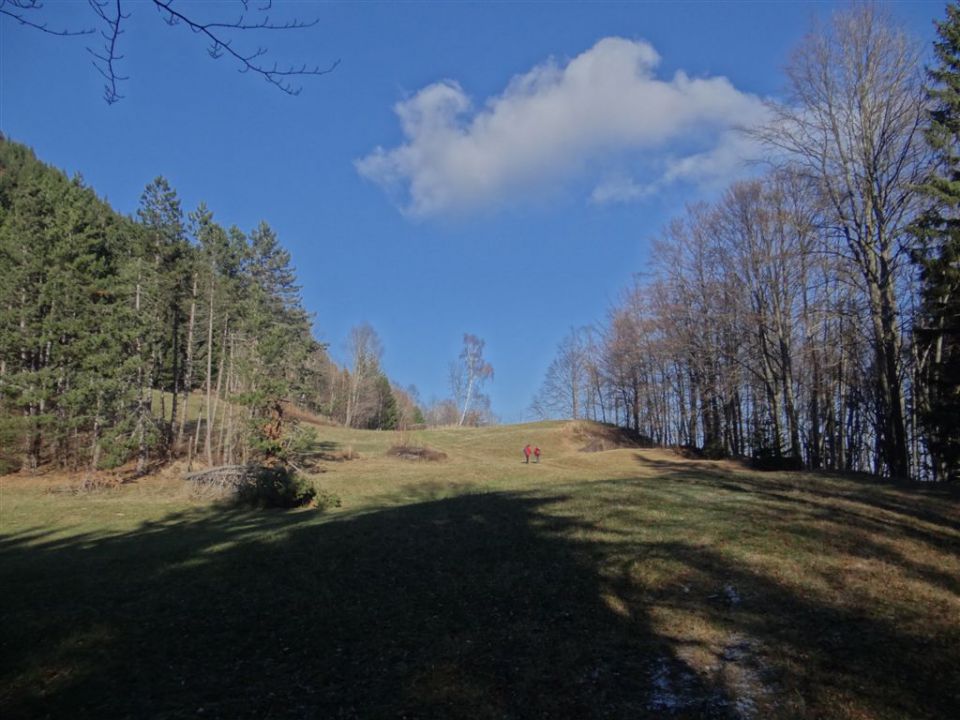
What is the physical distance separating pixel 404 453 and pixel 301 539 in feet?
79.1

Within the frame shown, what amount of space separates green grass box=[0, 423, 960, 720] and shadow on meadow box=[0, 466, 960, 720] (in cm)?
3

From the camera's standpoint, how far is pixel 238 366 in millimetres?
27547

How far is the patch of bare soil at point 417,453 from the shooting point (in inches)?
1332

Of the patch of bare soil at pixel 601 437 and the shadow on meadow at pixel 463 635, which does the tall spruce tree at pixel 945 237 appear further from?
the patch of bare soil at pixel 601 437

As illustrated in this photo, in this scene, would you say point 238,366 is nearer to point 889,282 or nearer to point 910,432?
point 889,282

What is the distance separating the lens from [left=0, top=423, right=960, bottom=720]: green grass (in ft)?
14.5

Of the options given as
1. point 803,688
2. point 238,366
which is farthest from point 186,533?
point 238,366

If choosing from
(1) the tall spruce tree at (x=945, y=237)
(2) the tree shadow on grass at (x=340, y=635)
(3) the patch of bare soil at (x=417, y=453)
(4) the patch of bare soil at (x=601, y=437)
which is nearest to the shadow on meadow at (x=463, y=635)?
(2) the tree shadow on grass at (x=340, y=635)

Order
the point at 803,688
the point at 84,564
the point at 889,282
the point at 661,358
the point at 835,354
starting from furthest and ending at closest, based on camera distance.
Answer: the point at 661,358 < the point at 835,354 < the point at 889,282 < the point at 84,564 < the point at 803,688

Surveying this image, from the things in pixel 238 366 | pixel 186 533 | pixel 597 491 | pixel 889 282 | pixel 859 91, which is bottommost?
pixel 186 533

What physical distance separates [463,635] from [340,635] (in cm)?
133

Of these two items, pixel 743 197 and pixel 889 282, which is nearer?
pixel 889 282

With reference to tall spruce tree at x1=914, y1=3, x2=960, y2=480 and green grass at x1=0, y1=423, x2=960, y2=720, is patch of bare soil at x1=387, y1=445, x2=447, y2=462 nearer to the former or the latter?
green grass at x1=0, y1=423, x2=960, y2=720

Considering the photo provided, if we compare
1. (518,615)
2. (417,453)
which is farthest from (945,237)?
(417,453)
